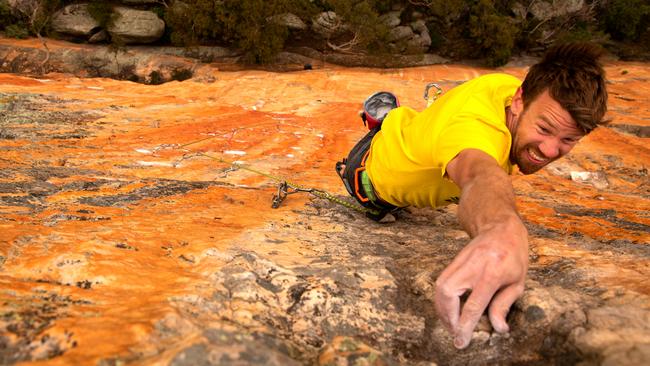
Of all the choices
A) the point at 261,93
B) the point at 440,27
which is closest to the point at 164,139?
the point at 261,93

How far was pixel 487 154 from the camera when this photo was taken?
177 cm

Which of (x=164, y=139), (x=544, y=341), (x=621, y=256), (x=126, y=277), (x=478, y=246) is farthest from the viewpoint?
(x=164, y=139)

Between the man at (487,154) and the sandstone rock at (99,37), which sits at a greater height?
the man at (487,154)

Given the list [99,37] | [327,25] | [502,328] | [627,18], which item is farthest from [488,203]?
[627,18]

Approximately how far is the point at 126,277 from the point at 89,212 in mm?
1238

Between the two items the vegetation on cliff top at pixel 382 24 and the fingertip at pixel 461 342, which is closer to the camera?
the fingertip at pixel 461 342

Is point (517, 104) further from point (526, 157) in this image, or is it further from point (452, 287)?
point (452, 287)

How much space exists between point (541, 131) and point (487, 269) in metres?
1.00

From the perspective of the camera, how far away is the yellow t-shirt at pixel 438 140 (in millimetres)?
1920

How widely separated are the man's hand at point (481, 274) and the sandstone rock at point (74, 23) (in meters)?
16.8

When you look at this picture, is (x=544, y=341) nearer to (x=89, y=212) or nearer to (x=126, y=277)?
(x=126, y=277)

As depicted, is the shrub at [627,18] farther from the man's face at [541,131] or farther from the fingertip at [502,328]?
the fingertip at [502,328]

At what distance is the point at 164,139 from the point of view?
6523 millimetres

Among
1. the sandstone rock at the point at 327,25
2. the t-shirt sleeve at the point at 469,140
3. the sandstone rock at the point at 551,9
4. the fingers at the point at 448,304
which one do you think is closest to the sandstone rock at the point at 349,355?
the fingers at the point at 448,304
